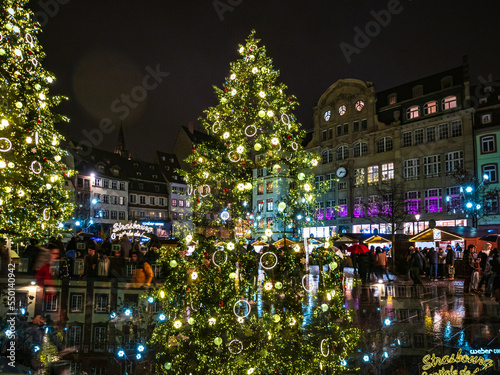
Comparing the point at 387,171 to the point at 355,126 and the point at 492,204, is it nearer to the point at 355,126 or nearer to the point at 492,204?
the point at 355,126

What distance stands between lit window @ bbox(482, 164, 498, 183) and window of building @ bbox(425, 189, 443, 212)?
4.83 meters

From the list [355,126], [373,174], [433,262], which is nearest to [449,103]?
[373,174]

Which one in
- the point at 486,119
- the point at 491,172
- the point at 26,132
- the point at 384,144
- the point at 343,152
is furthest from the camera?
the point at 343,152

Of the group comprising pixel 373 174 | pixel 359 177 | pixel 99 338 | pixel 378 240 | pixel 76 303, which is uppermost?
pixel 373 174

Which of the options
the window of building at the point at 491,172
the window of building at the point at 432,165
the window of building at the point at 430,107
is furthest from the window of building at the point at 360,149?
the window of building at the point at 491,172

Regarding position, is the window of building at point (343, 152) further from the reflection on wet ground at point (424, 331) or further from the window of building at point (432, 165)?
the reflection on wet ground at point (424, 331)

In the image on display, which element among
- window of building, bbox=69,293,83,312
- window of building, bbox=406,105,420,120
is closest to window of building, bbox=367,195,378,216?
window of building, bbox=406,105,420,120

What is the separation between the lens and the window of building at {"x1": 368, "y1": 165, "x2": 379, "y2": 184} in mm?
50062

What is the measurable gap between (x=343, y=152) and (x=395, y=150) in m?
6.97

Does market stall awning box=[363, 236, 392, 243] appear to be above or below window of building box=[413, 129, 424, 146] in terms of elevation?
below

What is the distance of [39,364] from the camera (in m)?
6.93

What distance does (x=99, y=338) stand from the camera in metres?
8.41

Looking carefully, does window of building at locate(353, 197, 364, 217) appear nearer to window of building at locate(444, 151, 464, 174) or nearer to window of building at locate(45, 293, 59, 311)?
window of building at locate(444, 151, 464, 174)

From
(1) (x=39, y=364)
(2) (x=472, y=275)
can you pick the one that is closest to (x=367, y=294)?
(2) (x=472, y=275)
